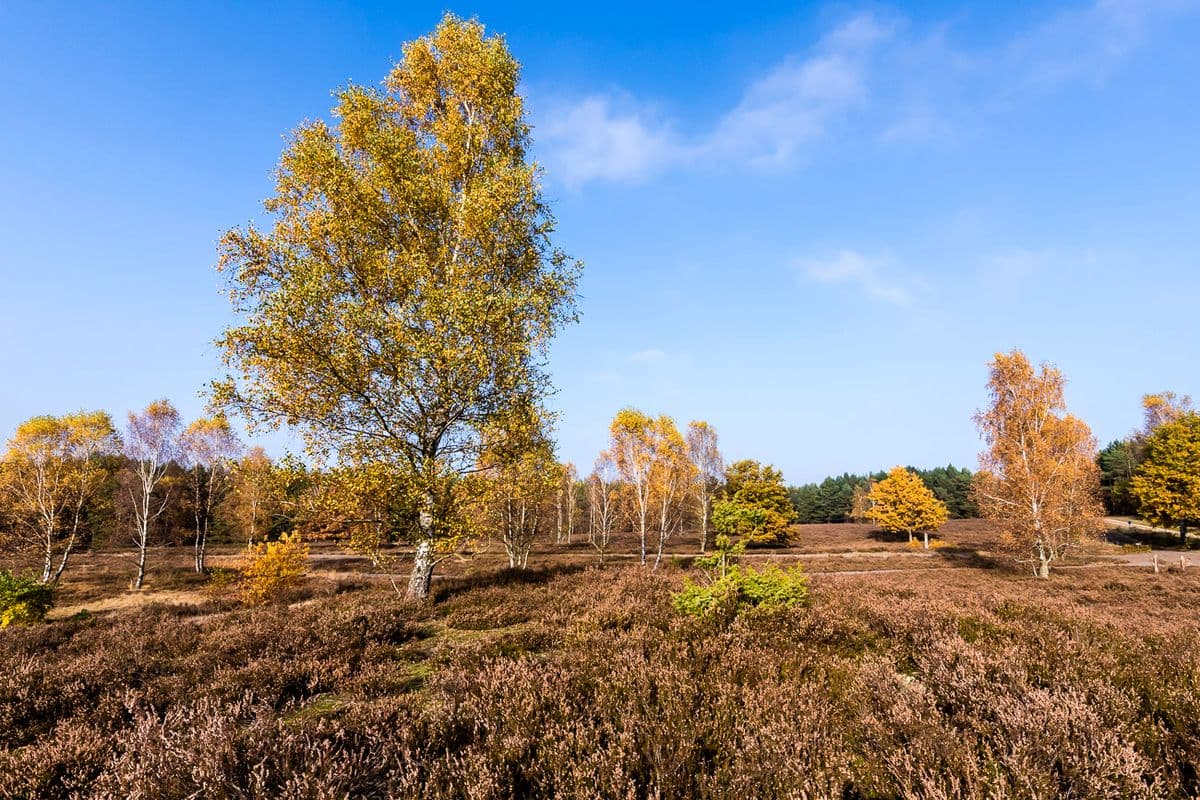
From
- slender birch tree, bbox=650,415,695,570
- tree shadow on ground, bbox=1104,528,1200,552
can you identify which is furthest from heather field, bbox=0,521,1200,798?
tree shadow on ground, bbox=1104,528,1200,552

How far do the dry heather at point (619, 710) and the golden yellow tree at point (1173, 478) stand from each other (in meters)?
49.4

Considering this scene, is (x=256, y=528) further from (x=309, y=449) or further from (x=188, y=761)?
(x=188, y=761)

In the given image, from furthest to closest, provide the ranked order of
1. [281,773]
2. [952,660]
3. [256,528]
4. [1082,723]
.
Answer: [256,528] → [952,660] → [1082,723] → [281,773]

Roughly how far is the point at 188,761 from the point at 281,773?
714 millimetres

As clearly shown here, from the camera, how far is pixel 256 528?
3728cm

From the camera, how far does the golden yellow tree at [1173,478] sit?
39.2 meters

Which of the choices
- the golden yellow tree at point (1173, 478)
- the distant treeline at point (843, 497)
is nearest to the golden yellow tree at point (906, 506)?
the golden yellow tree at point (1173, 478)

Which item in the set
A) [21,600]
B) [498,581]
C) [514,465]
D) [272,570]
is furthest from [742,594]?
[21,600]

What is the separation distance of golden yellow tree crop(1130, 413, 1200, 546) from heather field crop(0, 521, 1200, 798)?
49.3 m

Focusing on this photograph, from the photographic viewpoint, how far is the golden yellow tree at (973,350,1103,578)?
70.2 feet

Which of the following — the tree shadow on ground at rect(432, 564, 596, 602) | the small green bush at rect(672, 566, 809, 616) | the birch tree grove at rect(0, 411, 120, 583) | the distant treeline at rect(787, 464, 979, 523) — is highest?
the birch tree grove at rect(0, 411, 120, 583)

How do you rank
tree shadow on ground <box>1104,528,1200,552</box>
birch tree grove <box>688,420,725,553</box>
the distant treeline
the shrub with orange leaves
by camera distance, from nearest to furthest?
the shrub with orange leaves
tree shadow on ground <box>1104,528,1200,552</box>
birch tree grove <box>688,420,725,553</box>
the distant treeline

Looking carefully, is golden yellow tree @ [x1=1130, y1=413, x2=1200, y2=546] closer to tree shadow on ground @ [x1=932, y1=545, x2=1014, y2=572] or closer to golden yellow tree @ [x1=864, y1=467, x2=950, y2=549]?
golden yellow tree @ [x1=864, y1=467, x2=950, y2=549]

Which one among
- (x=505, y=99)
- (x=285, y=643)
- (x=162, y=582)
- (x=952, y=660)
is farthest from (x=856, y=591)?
(x=162, y=582)
